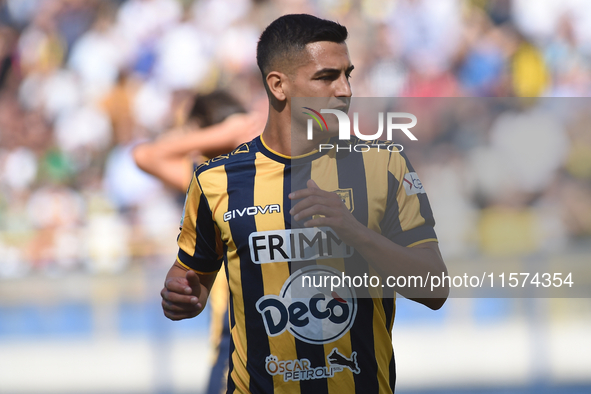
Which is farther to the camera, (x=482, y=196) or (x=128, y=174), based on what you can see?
(x=128, y=174)

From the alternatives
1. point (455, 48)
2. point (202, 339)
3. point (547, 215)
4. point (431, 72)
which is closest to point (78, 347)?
point (202, 339)

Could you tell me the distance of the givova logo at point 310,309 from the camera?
6.84ft

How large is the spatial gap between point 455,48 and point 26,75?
637 centimetres

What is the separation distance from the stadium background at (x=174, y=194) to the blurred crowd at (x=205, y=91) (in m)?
0.02

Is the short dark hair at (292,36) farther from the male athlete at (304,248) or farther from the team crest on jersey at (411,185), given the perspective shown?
the team crest on jersey at (411,185)

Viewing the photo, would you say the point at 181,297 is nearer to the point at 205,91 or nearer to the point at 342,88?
the point at 342,88

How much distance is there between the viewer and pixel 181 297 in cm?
214

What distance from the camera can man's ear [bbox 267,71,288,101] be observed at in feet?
7.30

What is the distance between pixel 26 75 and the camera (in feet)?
32.4

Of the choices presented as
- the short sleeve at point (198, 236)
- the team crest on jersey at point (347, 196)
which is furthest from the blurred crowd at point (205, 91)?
the team crest on jersey at point (347, 196)

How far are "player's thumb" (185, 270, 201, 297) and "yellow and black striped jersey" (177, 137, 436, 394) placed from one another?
4.7 inches

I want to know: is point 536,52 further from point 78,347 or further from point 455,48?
point 78,347

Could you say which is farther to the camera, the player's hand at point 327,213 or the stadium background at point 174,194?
the stadium background at point 174,194

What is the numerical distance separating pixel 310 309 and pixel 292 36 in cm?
92
